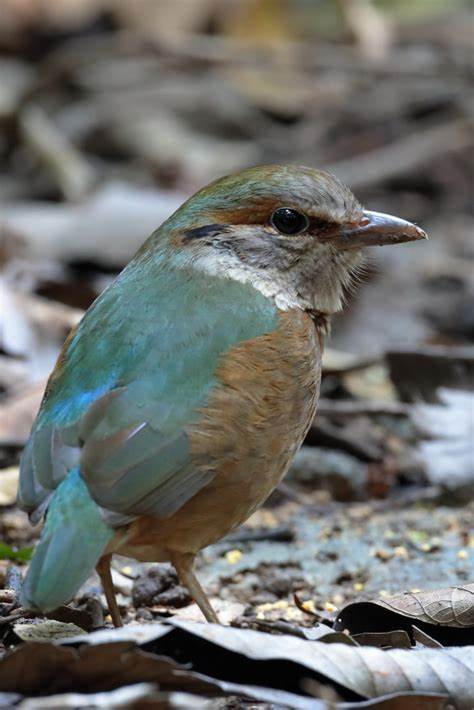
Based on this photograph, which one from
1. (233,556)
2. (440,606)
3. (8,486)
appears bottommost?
(233,556)

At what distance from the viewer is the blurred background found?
591 cm

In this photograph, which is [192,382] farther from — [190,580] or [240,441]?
[190,580]

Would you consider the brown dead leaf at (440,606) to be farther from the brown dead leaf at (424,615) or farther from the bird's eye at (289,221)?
the bird's eye at (289,221)

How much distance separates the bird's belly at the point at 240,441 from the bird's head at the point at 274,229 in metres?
0.40

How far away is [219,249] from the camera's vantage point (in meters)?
4.27

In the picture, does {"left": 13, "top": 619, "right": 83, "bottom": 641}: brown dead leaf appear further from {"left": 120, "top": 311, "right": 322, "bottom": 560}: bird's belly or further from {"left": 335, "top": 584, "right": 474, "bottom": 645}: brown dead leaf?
{"left": 335, "top": 584, "right": 474, "bottom": 645}: brown dead leaf

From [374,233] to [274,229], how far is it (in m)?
0.35

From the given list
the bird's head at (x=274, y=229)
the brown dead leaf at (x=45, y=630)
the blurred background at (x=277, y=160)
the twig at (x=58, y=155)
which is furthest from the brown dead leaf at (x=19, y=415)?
the twig at (x=58, y=155)

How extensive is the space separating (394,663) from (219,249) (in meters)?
1.63

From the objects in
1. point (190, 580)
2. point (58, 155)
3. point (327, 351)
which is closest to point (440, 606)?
point (190, 580)

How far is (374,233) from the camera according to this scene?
442cm

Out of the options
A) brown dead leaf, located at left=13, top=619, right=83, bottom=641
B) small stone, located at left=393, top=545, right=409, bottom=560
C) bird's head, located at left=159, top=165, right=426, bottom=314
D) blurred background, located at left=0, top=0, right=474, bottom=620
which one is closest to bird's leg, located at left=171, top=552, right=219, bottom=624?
brown dead leaf, located at left=13, top=619, right=83, bottom=641

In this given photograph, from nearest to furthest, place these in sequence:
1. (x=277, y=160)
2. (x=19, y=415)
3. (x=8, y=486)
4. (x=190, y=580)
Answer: (x=190, y=580)
(x=8, y=486)
(x=19, y=415)
(x=277, y=160)

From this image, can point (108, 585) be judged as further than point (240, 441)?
Yes
